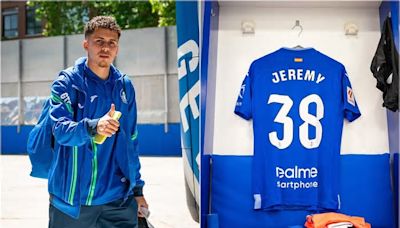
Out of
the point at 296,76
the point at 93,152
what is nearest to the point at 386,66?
the point at 296,76

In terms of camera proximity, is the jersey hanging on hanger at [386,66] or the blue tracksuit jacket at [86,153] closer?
the blue tracksuit jacket at [86,153]

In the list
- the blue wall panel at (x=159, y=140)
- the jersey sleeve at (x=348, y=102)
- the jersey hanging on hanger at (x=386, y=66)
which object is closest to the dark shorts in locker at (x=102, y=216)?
the jersey sleeve at (x=348, y=102)

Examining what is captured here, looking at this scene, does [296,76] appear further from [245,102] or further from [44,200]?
[44,200]

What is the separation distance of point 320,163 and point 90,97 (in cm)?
208

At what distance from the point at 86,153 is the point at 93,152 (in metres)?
0.04

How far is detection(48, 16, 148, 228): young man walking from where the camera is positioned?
6.93 ft

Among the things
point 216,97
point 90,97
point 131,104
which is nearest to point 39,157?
point 90,97

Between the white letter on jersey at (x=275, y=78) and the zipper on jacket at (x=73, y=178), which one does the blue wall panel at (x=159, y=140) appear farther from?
the zipper on jacket at (x=73, y=178)

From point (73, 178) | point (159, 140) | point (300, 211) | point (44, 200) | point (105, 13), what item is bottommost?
point (44, 200)

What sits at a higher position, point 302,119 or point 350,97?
point 350,97

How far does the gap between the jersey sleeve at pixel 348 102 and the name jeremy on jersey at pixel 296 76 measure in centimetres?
19

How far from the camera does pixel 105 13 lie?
16.2 m

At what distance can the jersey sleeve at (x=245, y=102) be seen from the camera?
11.8ft

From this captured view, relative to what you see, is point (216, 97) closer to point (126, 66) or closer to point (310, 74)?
point (310, 74)
